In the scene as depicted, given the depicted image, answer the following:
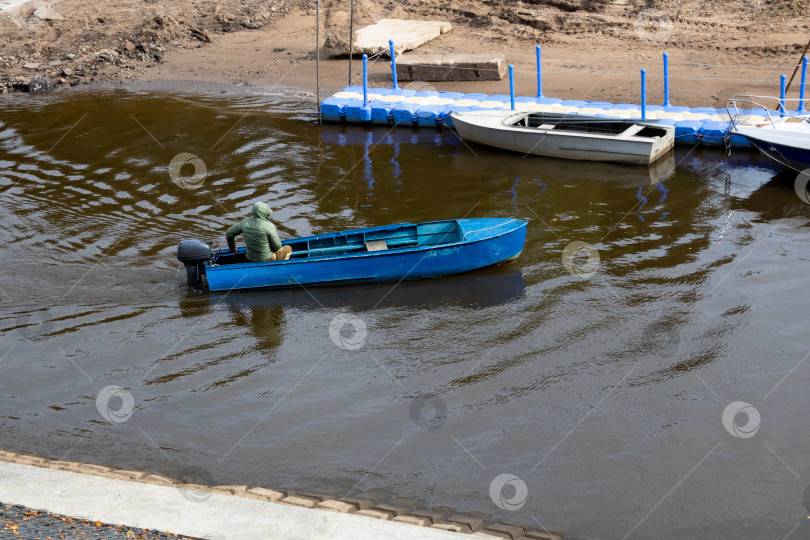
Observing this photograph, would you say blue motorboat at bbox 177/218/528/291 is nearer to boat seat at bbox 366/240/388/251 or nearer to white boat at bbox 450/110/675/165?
boat seat at bbox 366/240/388/251

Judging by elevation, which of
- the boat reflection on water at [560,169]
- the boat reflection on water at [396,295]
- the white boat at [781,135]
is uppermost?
the white boat at [781,135]

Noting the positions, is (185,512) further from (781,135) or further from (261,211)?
(781,135)

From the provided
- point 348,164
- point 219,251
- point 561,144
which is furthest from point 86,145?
point 561,144

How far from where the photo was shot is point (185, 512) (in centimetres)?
696

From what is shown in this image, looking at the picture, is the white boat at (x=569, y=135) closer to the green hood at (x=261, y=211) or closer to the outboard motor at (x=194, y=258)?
the green hood at (x=261, y=211)

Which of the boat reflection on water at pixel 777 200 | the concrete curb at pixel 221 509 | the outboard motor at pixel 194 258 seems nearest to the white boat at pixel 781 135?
the boat reflection on water at pixel 777 200

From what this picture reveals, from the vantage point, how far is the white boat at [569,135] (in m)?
17.1

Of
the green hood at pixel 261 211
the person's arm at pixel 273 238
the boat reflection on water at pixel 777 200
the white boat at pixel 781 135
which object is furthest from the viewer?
the white boat at pixel 781 135

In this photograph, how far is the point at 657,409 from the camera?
366 inches

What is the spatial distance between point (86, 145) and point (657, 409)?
15.6 m

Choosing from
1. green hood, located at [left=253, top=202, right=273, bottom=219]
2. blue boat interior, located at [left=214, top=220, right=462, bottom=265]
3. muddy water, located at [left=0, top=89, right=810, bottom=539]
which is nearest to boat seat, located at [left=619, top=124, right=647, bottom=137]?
muddy water, located at [left=0, top=89, right=810, bottom=539]

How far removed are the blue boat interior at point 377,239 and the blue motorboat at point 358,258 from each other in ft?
0.05

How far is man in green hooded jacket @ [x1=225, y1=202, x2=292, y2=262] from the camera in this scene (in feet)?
38.9

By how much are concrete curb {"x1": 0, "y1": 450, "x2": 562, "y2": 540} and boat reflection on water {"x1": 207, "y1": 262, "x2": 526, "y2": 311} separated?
14.8 feet
